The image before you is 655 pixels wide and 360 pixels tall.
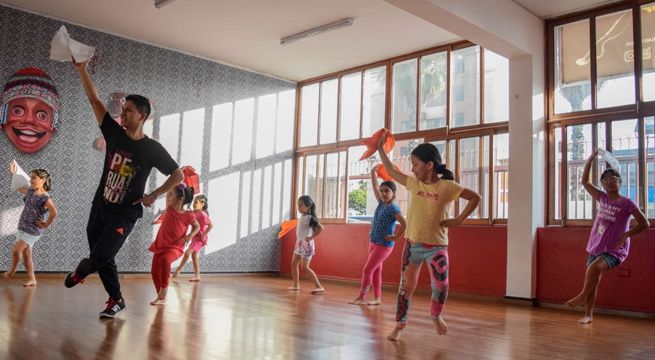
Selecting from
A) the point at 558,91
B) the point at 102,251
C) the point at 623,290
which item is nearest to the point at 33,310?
the point at 102,251

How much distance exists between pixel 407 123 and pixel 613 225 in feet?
12.2

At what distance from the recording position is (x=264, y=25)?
24.3 feet

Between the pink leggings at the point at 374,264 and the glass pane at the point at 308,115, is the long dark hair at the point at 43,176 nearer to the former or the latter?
the pink leggings at the point at 374,264

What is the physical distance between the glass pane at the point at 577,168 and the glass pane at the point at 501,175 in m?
0.72

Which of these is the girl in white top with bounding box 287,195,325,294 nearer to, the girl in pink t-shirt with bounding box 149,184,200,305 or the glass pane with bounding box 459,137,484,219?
the girl in pink t-shirt with bounding box 149,184,200,305

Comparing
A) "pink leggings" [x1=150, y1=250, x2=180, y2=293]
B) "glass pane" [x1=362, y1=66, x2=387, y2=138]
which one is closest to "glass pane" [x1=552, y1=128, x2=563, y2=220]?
"glass pane" [x1=362, y1=66, x2=387, y2=138]

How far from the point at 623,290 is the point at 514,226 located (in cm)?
130

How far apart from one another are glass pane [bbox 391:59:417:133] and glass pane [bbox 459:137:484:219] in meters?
0.95

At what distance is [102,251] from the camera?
138 inches

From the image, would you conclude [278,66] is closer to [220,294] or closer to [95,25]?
[95,25]

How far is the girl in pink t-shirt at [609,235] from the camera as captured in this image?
15.9 feet

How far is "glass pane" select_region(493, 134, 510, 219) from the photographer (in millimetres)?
6848

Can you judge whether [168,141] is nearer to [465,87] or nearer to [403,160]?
[403,160]

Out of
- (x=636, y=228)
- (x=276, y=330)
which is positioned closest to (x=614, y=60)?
(x=636, y=228)
